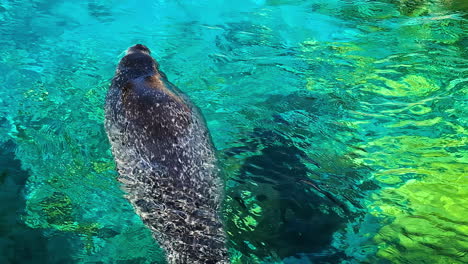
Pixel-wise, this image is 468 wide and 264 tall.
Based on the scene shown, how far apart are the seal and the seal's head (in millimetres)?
46

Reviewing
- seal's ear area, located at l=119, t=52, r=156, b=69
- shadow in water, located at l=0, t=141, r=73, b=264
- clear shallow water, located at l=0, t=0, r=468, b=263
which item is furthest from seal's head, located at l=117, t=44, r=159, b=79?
shadow in water, located at l=0, t=141, r=73, b=264

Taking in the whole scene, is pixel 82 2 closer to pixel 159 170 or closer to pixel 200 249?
pixel 159 170

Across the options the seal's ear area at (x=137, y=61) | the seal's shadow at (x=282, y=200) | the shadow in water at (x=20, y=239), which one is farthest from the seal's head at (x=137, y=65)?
the shadow in water at (x=20, y=239)

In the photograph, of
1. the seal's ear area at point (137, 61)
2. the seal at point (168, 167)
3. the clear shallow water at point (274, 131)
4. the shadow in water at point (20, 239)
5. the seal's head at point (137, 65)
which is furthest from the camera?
the seal's ear area at point (137, 61)

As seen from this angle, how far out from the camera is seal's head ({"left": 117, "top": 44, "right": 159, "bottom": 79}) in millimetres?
4258

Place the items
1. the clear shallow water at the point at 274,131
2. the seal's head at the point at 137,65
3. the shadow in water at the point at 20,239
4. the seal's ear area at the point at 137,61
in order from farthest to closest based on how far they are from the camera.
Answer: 1. the seal's ear area at the point at 137,61
2. the seal's head at the point at 137,65
3. the clear shallow water at the point at 274,131
4. the shadow in water at the point at 20,239

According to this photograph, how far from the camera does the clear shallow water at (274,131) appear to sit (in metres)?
3.56

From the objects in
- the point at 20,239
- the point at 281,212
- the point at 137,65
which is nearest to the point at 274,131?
the point at 281,212

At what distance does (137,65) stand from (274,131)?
1.61 m

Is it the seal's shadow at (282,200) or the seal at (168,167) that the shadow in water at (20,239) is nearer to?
the seal at (168,167)

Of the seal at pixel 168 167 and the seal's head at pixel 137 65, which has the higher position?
the seal's head at pixel 137 65

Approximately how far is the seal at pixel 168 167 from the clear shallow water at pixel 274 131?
6.7 inches

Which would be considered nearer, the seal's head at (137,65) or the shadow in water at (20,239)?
the shadow in water at (20,239)

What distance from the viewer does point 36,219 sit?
12.3ft
